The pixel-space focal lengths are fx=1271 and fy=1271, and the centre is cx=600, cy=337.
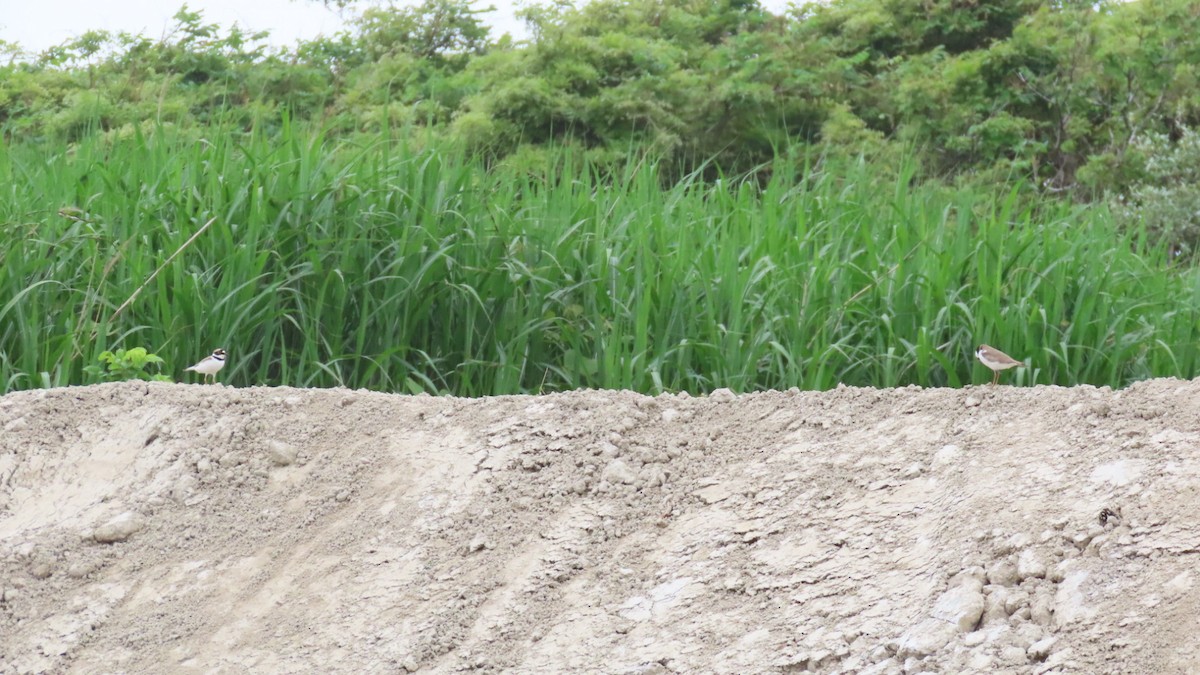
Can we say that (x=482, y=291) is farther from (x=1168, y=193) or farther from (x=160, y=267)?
(x=1168, y=193)

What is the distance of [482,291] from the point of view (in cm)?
473

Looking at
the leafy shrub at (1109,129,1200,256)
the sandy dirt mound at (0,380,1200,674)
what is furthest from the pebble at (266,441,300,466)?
the leafy shrub at (1109,129,1200,256)

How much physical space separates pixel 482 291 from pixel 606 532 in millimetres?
2043

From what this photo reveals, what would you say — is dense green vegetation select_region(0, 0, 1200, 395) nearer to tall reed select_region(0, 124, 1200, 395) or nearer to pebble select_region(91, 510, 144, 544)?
tall reed select_region(0, 124, 1200, 395)

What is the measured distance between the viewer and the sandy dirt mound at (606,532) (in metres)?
2.31

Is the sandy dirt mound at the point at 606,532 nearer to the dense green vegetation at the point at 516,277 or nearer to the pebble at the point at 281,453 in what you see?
the pebble at the point at 281,453

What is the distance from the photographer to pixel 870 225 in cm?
539

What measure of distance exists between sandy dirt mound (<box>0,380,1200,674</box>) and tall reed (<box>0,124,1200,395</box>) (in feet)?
3.14

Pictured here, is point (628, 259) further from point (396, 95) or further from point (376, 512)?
point (396, 95)

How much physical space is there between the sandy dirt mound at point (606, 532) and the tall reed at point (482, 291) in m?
0.96

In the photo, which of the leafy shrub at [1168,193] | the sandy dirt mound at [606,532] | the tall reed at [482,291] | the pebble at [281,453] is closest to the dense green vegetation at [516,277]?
the tall reed at [482,291]

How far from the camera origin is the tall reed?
4484 millimetres

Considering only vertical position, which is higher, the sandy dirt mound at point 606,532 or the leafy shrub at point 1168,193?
the sandy dirt mound at point 606,532

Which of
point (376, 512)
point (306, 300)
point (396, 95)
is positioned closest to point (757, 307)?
point (306, 300)
